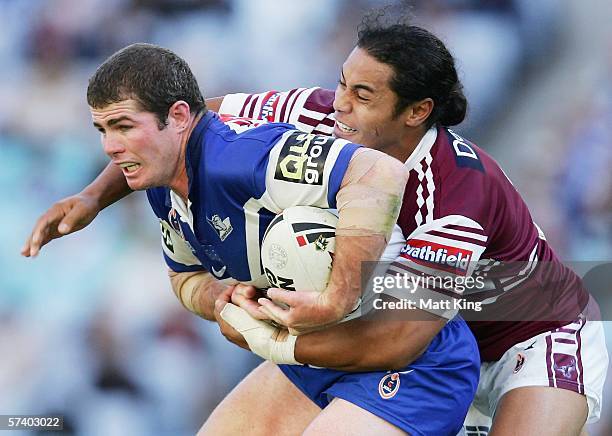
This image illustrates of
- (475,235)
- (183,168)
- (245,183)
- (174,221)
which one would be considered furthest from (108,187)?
(475,235)

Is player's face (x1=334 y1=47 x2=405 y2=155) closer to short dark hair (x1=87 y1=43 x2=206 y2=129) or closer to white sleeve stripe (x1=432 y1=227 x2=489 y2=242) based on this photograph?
white sleeve stripe (x1=432 y1=227 x2=489 y2=242)

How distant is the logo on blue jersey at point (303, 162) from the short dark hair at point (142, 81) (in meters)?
0.43

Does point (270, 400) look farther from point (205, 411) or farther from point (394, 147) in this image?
point (205, 411)

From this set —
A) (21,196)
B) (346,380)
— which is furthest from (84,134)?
(346,380)

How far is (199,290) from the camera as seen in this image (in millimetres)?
3553

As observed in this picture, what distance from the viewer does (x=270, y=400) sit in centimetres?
361

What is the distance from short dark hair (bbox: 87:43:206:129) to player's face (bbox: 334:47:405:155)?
25.1 inches

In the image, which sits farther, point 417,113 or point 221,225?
point 417,113

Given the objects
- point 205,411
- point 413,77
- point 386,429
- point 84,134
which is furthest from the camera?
point 84,134

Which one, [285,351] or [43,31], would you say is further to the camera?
[43,31]

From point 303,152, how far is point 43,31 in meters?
3.57

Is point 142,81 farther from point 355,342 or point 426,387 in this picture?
point 426,387

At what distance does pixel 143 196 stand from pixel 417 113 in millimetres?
2679

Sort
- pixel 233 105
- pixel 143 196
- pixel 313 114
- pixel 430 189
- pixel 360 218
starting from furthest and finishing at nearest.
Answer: pixel 143 196 → pixel 233 105 → pixel 313 114 → pixel 430 189 → pixel 360 218
